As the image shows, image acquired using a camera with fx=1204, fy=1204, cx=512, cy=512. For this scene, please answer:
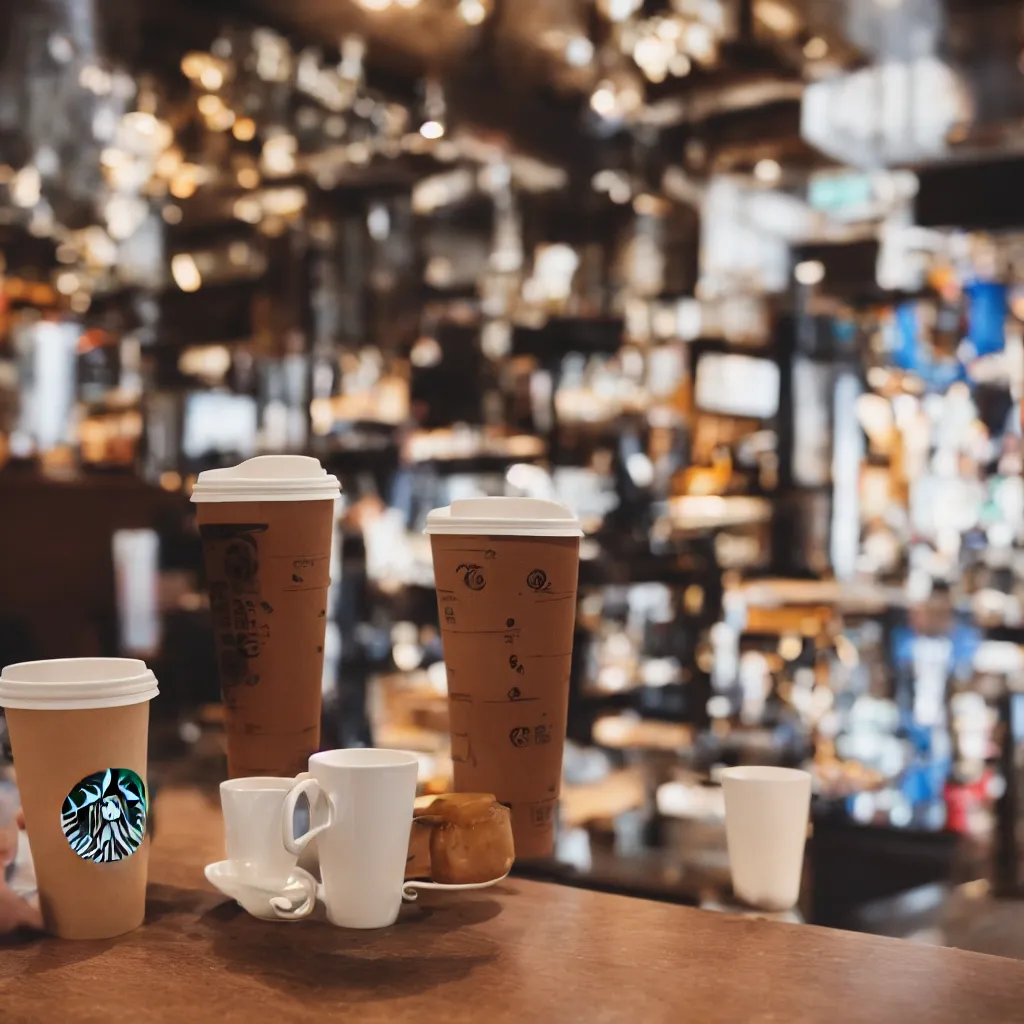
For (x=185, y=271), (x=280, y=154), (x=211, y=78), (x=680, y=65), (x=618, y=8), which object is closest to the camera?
(x=618, y=8)

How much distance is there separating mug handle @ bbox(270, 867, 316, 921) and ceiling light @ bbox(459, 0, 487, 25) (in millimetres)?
4491

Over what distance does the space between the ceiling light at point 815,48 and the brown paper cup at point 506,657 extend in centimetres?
457

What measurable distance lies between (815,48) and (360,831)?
193 inches

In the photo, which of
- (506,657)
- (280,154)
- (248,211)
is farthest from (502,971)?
(248,211)

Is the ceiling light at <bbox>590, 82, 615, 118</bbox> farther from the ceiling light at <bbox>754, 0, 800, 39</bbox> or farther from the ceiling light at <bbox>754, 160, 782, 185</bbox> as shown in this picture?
the ceiling light at <bbox>754, 160, 782, 185</bbox>

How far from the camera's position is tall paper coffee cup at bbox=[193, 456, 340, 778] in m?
1.04

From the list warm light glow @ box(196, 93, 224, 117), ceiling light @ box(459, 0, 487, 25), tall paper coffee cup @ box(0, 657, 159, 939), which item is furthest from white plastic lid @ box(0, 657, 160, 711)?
warm light glow @ box(196, 93, 224, 117)

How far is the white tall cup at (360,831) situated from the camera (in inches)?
34.9

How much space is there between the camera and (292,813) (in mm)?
892

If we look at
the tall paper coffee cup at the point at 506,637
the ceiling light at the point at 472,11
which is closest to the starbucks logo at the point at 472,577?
the tall paper coffee cup at the point at 506,637

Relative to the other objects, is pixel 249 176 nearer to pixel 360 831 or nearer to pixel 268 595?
pixel 268 595

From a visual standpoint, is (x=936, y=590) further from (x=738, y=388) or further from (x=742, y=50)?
(x=742, y=50)

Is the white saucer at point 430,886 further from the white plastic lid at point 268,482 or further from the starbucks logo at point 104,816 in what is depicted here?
the white plastic lid at point 268,482

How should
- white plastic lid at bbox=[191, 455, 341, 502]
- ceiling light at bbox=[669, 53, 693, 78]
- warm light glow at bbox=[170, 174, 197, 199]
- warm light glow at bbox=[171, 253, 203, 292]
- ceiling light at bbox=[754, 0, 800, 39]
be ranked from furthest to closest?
warm light glow at bbox=[171, 253, 203, 292], warm light glow at bbox=[170, 174, 197, 199], ceiling light at bbox=[669, 53, 693, 78], ceiling light at bbox=[754, 0, 800, 39], white plastic lid at bbox=[191, 455, 341, 502]
